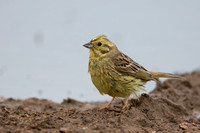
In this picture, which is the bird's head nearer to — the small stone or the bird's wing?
the bird's wing

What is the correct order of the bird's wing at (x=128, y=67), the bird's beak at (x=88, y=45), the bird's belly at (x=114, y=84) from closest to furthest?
the bird's belly at (x=114, y=84) → the bird's beak at (x=88, y=45) → the bird's wing at (x=128, y=67)

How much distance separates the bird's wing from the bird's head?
304 mm

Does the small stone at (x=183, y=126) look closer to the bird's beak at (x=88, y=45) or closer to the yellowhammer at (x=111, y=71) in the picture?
the yellowhammer at (x=111, y=71)

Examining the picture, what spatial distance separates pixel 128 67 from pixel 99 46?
91 cm

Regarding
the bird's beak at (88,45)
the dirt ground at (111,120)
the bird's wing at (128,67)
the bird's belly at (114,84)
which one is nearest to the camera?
the dirt ground at (111,120)

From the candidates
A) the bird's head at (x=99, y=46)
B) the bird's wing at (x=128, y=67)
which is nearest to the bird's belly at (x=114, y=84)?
the bird's wing at (x=128, y=67)

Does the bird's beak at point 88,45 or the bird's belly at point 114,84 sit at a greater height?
the bird's beak at point 88,45

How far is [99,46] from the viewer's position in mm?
7516

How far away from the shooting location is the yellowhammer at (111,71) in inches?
284

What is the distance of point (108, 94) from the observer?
7461 mm

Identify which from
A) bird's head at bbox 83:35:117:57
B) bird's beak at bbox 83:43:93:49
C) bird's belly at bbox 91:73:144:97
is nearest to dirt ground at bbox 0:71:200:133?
bird's belly at bbox 91:73:144:97

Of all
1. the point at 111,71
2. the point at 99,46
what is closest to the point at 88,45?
the point at 99,46

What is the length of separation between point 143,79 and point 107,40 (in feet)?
4.58

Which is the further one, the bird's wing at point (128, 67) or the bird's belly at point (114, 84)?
the bird's wing at point (128, 67)
